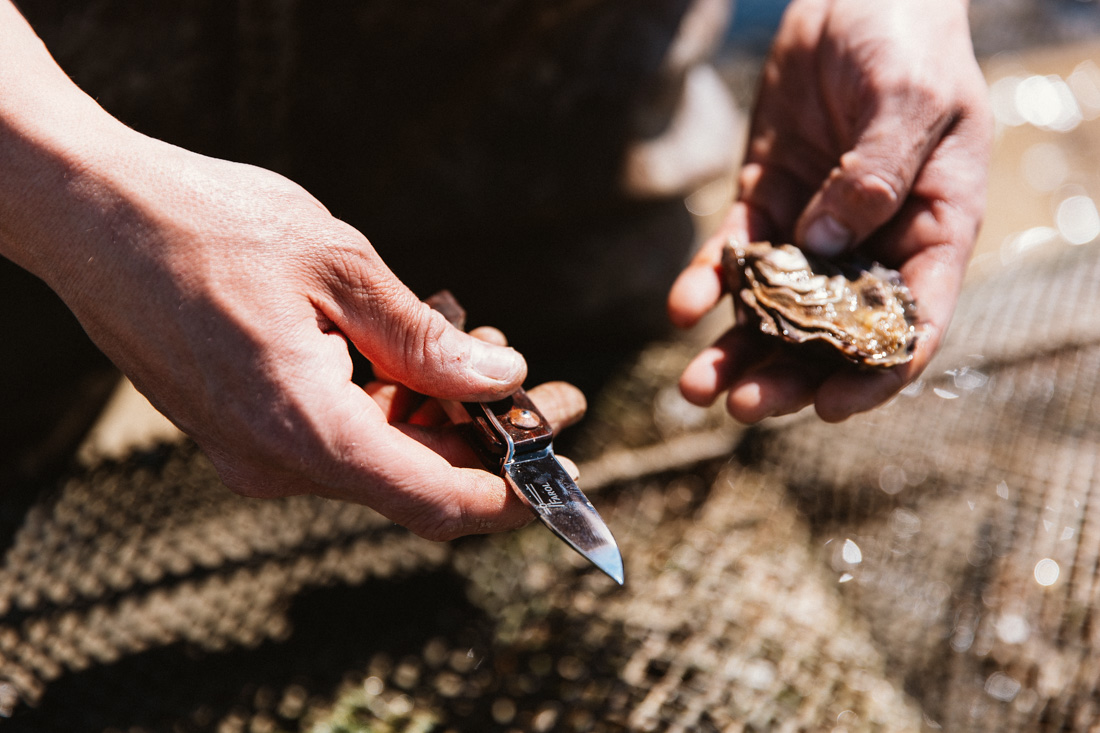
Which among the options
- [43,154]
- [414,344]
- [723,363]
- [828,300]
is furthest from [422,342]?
[828,300]

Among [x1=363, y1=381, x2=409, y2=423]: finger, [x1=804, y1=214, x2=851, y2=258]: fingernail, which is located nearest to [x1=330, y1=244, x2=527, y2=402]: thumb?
[x1=363, y1=381, x2=409, y2=423]: finger

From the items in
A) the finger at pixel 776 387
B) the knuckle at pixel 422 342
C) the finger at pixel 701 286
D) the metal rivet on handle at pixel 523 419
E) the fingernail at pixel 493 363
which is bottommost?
the finger at pixel 776 387

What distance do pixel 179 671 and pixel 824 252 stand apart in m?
2.40

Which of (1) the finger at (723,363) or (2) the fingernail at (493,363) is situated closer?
(2) the fingernail at (493,363)

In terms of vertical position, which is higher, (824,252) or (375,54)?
(375,54)

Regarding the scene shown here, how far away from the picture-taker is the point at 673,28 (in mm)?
3373

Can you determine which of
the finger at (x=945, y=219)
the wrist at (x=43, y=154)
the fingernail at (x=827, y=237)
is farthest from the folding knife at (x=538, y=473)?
the finger at (x=945, y=219)

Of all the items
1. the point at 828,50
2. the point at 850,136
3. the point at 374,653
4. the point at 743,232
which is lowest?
the point at 374,653

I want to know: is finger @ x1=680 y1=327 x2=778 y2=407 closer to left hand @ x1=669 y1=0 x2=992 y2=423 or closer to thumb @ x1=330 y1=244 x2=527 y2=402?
left hand @ x1=669 y1=0 x2=992 y2=423

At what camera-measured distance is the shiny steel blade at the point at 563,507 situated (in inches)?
61.4

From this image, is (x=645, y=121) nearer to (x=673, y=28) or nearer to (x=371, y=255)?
(x=673, y=28)

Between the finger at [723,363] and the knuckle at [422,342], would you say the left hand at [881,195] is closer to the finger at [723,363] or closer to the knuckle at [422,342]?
the finger at [723,363]

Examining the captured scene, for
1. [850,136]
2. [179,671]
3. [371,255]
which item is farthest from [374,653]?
[850,136]

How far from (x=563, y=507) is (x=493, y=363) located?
1.19ft
